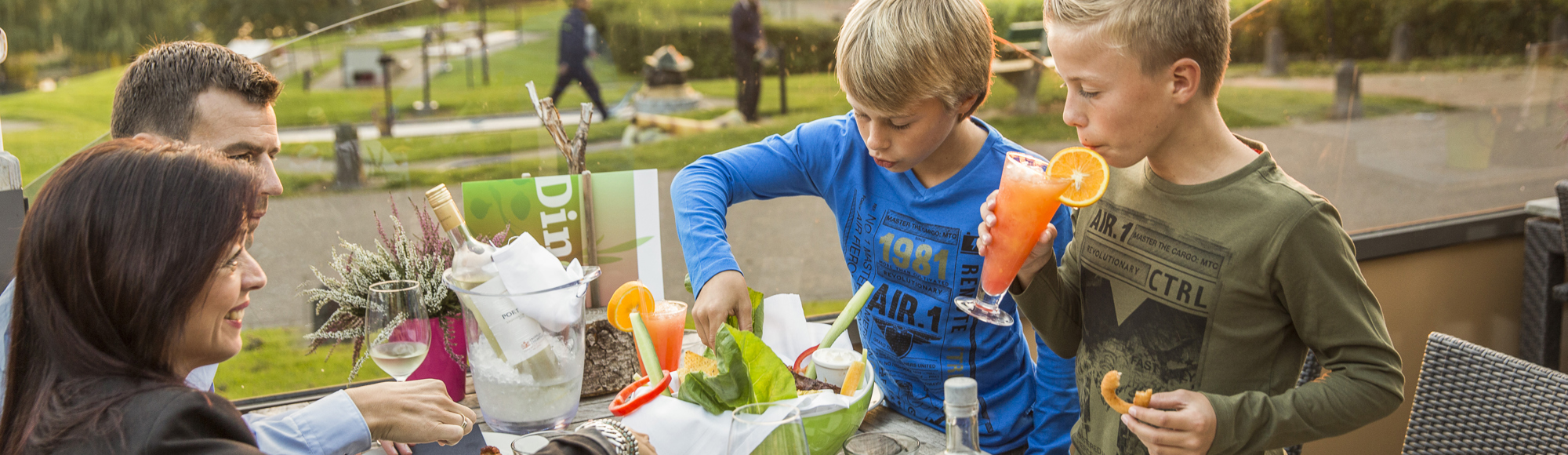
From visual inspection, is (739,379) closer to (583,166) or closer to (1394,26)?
(583,166)

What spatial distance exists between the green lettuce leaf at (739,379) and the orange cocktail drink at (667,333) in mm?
202

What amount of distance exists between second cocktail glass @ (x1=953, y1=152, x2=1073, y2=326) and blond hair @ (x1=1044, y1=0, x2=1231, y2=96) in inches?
8.0

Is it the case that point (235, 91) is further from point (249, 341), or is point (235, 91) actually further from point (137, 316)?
point (249, 341)

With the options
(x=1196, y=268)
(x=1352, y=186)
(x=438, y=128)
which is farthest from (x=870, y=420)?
(x=1352, y=186)

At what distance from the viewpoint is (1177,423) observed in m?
1.12

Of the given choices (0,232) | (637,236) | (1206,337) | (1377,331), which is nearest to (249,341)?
(0,232)

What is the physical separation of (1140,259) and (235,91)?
1.58m

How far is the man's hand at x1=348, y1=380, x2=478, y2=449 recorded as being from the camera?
3.97 feet

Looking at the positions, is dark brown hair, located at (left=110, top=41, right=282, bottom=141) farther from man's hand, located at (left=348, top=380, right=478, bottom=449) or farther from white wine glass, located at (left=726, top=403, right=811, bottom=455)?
white wine glass, located at (left=726, top=403, right=811, bottom=455)

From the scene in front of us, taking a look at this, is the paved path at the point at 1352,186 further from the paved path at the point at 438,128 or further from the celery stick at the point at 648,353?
the celery stick at the point at 648,353

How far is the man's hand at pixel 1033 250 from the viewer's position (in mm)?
1295

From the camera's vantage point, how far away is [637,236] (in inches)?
69.8

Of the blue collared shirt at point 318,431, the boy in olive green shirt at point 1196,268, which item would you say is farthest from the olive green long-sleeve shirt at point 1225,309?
the blue collared shirt at point 318,431

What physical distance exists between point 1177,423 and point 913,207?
0.60 metres
